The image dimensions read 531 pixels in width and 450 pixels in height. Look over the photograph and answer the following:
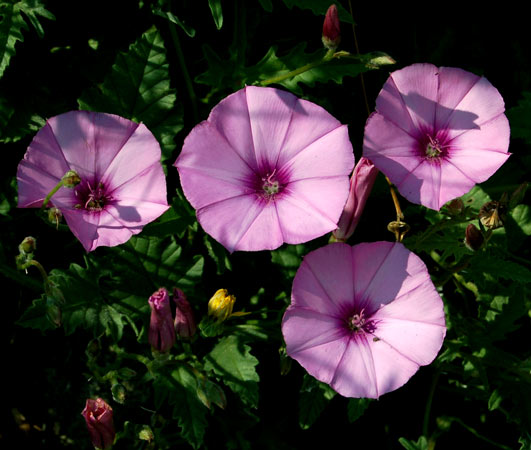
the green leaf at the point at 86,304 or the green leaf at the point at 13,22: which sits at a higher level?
the green leaf at the point at 13,22

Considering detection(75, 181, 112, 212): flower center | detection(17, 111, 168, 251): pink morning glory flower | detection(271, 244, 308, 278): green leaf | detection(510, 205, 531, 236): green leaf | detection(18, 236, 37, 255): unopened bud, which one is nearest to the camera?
detection(18, 236, 37, 255): unopened bud

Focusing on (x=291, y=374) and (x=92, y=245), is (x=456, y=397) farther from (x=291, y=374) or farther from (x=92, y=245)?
(x=92, y=245)

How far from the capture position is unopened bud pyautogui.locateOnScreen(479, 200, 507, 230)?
85.3 inches

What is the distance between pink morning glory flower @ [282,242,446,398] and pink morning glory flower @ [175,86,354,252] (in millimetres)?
144

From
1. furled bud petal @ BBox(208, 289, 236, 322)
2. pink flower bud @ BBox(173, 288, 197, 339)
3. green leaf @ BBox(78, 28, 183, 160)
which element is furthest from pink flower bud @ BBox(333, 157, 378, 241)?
green leaf @ BBox(78, 28, 183, 160)

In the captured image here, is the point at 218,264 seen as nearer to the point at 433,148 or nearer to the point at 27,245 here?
the point at 27,245

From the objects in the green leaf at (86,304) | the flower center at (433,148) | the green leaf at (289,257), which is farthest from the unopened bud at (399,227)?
the green leaf at (86,304)

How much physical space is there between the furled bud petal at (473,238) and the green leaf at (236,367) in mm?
799

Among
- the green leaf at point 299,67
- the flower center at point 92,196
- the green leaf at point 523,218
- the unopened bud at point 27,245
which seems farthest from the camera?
the green leaf at point 523,218

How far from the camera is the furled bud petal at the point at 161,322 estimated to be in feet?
6.92

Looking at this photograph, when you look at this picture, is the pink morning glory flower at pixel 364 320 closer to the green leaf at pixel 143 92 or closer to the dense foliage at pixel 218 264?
the dense foliage at pixel 218 264

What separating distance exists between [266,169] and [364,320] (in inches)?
23.7

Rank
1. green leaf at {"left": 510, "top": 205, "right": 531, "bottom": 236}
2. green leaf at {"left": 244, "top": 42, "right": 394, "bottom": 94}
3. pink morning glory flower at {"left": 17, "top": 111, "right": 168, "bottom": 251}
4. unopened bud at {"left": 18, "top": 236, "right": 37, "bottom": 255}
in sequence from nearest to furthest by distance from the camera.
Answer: unopened bud at {"left": 18, "top": 236, "right": 37, "bottom": 255}
pink morning glory flower at {"left": 17, "top": 111, "right": 168, "bottom": 251}
green leaf at {"left": 244, "top": 42, "right": 394, "bottom": 94}
green leaf at {"left": 510, "top": 205, "right": 531, "bottom": 236}

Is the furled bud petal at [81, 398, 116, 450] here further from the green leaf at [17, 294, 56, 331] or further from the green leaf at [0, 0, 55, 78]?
the green leaf at [0, 0, 55, 78]
